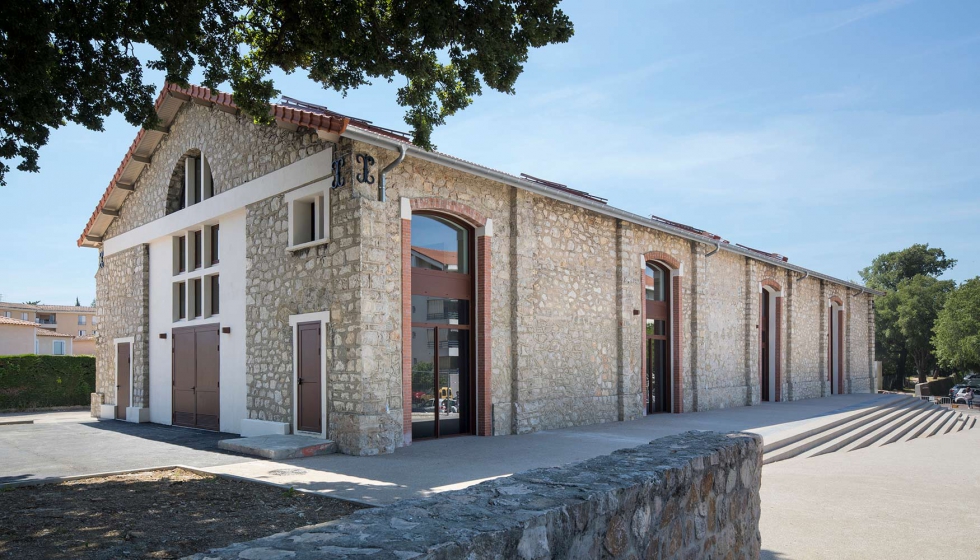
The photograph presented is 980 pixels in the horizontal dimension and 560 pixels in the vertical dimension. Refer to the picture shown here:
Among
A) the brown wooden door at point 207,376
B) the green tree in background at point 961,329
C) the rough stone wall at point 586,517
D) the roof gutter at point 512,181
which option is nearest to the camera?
the rough stone wall at point 586,517

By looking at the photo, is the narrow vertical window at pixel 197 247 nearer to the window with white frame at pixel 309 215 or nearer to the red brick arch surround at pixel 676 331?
the window with white frame at pixel 309 215

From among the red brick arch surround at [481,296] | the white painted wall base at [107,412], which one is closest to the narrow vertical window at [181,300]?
the white painted wall base at [107,412]

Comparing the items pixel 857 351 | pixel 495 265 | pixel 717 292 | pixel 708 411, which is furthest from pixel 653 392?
pixel 857 351

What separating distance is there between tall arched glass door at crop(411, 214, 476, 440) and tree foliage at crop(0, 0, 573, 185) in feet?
10.2

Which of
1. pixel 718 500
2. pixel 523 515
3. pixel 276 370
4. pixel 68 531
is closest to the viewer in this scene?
pixel 523 515

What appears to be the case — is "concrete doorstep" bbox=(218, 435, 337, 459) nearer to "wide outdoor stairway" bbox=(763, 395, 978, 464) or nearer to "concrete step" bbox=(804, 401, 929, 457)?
"wide outdoor stairway" bbox=(763, 395, 978, 464)

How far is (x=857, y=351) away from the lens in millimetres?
29266

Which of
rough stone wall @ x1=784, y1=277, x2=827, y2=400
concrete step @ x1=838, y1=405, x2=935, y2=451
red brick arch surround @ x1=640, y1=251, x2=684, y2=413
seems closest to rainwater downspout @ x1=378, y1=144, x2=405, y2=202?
red brick arch surround @ x1=640, y1=251, x2=684, y2=413

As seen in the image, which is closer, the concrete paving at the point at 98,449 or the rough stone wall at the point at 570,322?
the concrete paving at the point at 98,449

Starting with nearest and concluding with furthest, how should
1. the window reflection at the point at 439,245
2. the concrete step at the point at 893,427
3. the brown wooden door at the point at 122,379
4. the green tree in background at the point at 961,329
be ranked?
the window reflection at the point at 439,245 < the concrete step at the point at 893,427 < the brown wooden door at the point at 122,379 < the green tree in background at the point at 961,329

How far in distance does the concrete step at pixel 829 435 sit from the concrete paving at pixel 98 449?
836 centimetres

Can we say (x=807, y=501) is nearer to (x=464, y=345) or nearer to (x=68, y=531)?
(x=464, y=345)

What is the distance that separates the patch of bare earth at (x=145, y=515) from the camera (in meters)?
5.07

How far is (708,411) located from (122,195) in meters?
16.4
